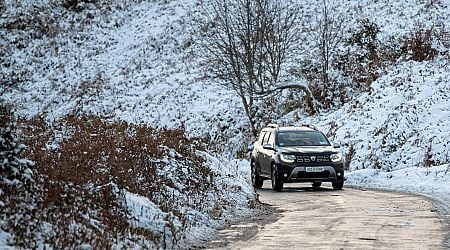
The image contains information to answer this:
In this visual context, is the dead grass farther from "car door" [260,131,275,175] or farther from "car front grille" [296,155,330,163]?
"car door" [260,131,275,175]

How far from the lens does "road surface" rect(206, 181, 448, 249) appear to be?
9.80 metres

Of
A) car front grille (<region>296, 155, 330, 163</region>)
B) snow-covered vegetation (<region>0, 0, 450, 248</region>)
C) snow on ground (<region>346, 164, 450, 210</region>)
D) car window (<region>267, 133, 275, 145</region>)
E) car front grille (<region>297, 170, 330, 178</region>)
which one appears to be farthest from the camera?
car window (<region>267, 133, 275, 145</region>)

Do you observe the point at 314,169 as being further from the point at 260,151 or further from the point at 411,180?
the point at 411,180

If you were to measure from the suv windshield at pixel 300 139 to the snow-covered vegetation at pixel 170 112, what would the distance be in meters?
1.65

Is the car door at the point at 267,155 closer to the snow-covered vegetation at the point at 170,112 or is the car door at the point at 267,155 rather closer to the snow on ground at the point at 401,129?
the snow-covered vegetation at the point at 170,112

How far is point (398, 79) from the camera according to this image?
105ft

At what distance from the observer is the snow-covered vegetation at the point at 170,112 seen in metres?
A: 9.67

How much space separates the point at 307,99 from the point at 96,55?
1914cm

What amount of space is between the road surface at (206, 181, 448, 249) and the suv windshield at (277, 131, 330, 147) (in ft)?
14.1

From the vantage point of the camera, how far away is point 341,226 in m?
11.4

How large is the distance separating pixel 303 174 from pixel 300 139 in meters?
1.80

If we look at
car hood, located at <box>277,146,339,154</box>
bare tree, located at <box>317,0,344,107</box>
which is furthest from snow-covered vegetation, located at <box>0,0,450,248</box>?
car hood, located at <box>277,146,339,154</box>

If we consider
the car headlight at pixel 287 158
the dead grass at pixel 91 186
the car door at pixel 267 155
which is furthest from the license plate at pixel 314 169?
the dead grass at pixel 91 186

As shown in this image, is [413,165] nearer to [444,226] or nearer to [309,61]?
[444,226]
